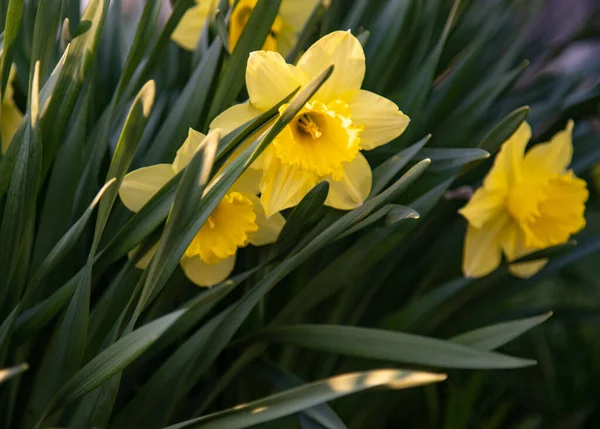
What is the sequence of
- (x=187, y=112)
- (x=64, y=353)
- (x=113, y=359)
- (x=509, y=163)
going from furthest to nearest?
1. (x=509, y=163)
2. (x=187, y=112)
3. (x=64, y=353)
4. (x=113, y=359)

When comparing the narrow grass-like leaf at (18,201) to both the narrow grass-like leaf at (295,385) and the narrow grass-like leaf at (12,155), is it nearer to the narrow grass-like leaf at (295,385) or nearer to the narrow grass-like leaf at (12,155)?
the narrow grass-like leaf at (12,155)

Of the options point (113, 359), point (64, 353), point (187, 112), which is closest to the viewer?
point (113, 359)

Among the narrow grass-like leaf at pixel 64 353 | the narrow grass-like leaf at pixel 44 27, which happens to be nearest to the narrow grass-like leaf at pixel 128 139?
the narrow grass-like leaf at pixel 64 353

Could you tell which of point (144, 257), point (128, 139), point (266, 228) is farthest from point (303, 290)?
point (128, 139)

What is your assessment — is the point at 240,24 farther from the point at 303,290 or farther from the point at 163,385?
the point at 163,385

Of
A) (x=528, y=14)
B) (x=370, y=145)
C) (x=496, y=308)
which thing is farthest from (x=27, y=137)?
(x=528, y=14)
